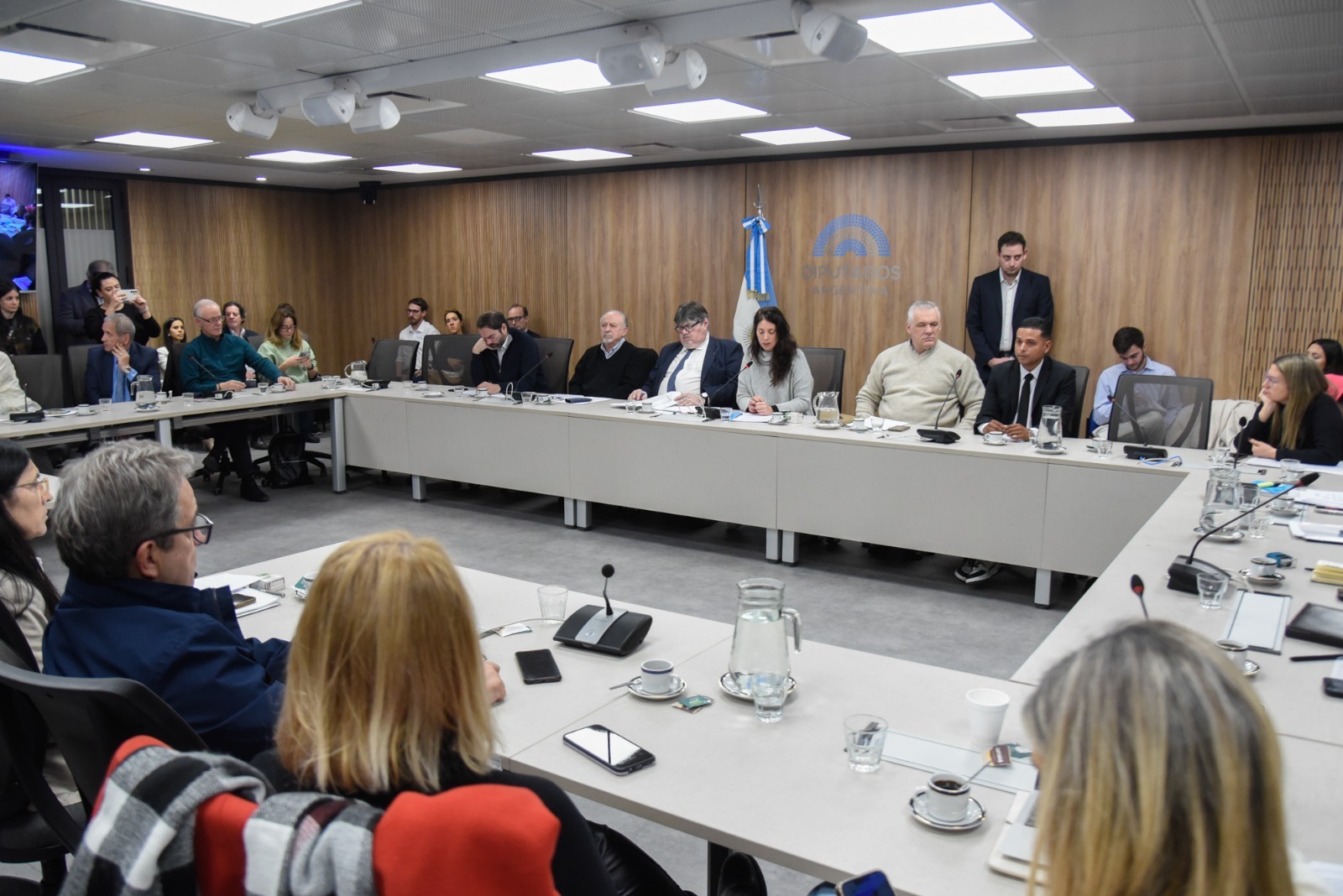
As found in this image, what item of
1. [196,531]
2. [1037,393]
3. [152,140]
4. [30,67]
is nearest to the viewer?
[196,531]

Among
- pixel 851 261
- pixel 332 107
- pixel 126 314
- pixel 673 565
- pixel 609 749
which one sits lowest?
pixel 673 565

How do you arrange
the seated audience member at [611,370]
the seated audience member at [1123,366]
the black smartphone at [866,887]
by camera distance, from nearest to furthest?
the black smartphone at [866,887] < the seated audience member at [1123,366] < the seated audience member at [611,370]

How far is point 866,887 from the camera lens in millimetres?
1008

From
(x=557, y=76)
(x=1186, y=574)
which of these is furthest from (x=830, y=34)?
(x=1186, y=574)

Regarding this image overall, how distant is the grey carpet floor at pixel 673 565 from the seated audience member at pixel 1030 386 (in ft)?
2.63

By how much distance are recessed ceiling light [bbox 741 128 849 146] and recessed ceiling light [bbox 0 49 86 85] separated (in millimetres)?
4145

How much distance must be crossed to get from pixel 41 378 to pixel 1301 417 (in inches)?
280

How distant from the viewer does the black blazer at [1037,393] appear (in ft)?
16.0

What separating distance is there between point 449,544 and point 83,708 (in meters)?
4.12

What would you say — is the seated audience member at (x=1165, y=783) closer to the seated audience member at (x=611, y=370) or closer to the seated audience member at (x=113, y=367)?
the seated audience member at (x=611, y=370)

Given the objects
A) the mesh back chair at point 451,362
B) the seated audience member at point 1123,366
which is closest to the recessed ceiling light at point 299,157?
the mesh back chair at point 451,362

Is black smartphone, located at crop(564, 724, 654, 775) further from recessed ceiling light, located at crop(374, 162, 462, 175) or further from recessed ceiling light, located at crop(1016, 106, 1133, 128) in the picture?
recessed ceiling light, located at crop(374, 162, 462, 175)

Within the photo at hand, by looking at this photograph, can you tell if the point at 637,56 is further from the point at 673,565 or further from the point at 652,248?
the point at 652,248

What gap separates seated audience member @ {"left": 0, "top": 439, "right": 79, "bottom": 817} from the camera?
1.78 m
